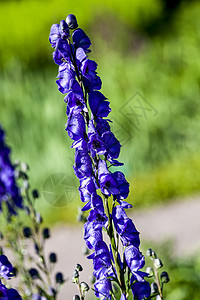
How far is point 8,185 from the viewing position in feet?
9.42

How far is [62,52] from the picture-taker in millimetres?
1290

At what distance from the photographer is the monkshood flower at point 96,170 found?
1.27m

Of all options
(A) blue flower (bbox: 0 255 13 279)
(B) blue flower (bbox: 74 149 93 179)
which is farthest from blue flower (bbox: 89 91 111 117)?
(A) blue flower (bbox: 0 255 13 279)

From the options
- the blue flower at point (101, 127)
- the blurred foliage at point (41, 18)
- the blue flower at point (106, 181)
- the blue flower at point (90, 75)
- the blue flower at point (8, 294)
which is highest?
the blurred foliage at point (41, 18)

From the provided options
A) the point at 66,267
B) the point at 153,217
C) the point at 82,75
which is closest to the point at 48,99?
the point at 153,217

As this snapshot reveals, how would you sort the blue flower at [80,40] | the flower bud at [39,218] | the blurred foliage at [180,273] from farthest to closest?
1. the blurred foliage at [180,273]
2. the flower bud at [39,218]
3. the blue flower at [80,40]

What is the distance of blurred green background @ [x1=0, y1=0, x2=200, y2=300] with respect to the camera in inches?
256

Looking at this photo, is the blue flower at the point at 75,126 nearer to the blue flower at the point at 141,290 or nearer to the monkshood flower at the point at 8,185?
the blue flower at the point at 141,290

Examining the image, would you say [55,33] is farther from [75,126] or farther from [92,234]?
[92,234]

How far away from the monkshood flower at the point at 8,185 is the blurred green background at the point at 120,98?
7.30 ft

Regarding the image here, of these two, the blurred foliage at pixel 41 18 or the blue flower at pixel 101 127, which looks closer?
the blue flower at pixel 101 127

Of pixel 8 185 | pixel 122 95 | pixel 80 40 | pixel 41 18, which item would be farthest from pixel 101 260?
pixel 41 18

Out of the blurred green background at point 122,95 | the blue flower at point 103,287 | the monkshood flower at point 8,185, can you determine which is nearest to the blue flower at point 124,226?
the blue flower at point 103,287

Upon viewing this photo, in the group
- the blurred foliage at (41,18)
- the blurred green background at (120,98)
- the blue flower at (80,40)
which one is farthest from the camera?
the blurred foliage at (41,18)
